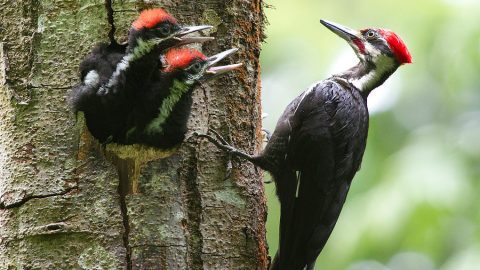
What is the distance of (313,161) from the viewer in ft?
12.2

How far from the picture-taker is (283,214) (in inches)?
144

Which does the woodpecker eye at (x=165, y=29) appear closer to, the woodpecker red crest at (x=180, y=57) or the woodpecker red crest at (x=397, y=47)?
the woodpecker red crest at (x=180, y=57)

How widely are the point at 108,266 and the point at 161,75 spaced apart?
26.7 inches

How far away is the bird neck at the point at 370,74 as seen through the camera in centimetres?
435

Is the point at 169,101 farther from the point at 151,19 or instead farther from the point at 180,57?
the point at 151,19

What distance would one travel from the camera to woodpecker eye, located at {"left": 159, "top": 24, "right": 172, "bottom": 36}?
9.02ft

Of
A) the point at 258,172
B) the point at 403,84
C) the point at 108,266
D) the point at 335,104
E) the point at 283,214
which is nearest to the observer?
the point at 108,266

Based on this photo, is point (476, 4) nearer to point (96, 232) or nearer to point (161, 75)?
point (161, 75)

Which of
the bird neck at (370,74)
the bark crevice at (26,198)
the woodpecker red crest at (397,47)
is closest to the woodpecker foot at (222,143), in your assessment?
the bark crevice at (26,198)

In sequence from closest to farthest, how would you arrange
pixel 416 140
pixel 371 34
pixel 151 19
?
1. pixel 151 19
2. pixel 371 34
3. pixel 416 140

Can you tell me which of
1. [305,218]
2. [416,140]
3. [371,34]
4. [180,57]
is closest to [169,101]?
[180,57]

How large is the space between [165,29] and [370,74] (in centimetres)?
189

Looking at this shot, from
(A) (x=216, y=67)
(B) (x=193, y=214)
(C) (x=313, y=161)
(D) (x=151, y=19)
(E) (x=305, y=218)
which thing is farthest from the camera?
(C) (x=313, y=161)

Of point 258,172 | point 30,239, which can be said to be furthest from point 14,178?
point 258,172
